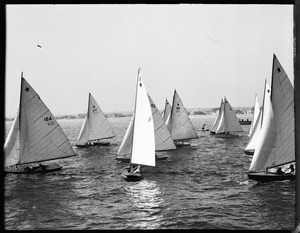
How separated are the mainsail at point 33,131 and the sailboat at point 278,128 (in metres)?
19.7

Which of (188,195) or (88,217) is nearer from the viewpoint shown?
(88,217)

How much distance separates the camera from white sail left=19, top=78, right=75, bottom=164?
88.5ft

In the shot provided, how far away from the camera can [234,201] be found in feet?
70.7

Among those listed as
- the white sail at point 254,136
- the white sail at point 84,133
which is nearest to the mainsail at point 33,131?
the white sail at point 254,136

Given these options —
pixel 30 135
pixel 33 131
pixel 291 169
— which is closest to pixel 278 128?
pixel 291 169

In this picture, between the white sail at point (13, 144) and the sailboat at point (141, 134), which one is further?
the white sail at point (13, 144)

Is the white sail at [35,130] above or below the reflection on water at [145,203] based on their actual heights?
above

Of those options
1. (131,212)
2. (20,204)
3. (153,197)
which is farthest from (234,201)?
(20,204)

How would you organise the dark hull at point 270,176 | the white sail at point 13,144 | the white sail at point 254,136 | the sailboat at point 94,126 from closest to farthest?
the dark hull at point 270,176 → the white sail at point 13,144 → the white sail at point 254,136 → the sailboat at point 94,126

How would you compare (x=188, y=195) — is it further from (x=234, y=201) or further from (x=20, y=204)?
(x=20, y=204)

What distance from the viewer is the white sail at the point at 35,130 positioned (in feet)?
88.5

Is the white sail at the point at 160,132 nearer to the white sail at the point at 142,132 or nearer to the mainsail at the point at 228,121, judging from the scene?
the white sail at the point at 142,132

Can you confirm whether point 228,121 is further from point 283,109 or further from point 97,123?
point 283,109

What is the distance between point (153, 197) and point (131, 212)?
11.7ft
